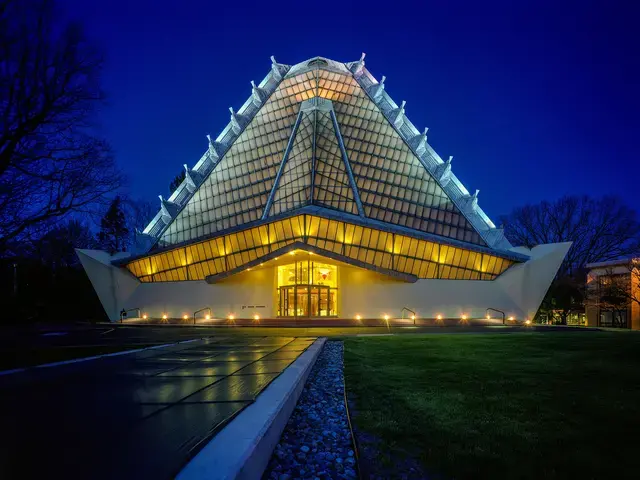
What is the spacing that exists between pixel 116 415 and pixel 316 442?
2.22m

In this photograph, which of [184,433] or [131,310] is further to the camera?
[131,310]

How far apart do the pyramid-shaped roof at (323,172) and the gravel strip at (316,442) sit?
3283cm

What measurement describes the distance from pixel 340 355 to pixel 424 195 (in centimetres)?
3357

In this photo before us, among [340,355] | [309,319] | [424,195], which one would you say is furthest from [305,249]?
[340,355]

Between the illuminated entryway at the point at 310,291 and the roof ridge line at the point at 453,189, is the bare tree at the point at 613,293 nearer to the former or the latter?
the roof ridge line at the point at 453,189

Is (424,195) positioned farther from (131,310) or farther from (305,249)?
(131,310)

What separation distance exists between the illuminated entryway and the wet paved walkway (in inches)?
1318

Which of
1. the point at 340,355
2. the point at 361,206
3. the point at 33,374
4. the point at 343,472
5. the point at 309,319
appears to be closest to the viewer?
the point at 343,472

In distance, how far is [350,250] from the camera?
40781 millimetres

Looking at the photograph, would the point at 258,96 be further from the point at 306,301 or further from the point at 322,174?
the point at 306,301

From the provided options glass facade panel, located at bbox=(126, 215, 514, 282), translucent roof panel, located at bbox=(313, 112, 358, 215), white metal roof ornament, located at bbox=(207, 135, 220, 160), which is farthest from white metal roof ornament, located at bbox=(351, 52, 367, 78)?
glass facade panel, located at bbox=(126, 215, 514, 282)

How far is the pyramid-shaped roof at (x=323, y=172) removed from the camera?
43625 mm

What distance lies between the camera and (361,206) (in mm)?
42562

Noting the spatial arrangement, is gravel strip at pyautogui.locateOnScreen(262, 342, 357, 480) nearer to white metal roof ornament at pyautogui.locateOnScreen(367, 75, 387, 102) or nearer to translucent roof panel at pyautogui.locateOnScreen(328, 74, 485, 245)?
translucent roof panel at pyautogui.locateOnScreen(328, 74, 485, 245)
